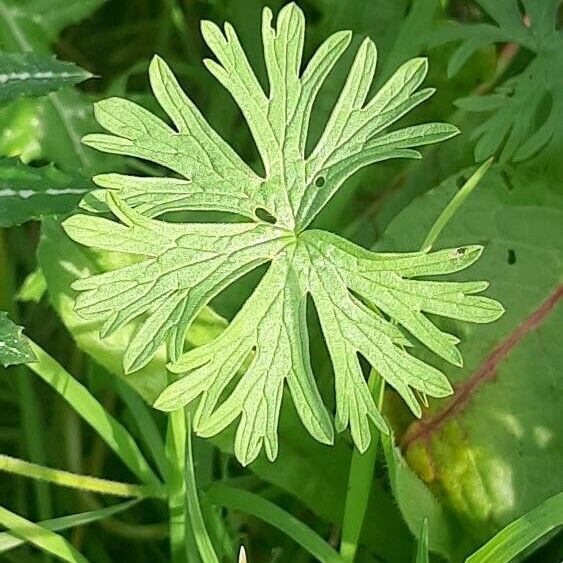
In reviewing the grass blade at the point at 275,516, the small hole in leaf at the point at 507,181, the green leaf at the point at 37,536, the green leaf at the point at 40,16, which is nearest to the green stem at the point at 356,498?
the grass blade at the point at 275,516

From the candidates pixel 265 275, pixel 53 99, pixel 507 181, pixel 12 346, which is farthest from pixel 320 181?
pixel 53 99

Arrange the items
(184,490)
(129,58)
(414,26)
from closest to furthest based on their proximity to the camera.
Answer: (184,490), (414,26), (129,58)

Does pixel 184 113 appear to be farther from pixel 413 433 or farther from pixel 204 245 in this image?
pixel 413 433

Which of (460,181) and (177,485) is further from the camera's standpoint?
(460,181)

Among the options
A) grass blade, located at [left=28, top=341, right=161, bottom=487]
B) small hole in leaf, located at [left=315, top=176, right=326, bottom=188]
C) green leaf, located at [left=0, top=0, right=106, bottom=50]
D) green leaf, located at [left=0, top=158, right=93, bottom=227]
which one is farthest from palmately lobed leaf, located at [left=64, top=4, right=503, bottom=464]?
green leaf, located at [left=0, top=0, right=106, bottom=50]

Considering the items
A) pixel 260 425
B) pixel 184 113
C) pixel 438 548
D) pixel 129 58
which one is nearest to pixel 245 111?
pixel 184 113

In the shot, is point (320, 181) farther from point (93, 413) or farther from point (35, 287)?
point (35, 287)
